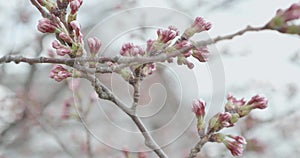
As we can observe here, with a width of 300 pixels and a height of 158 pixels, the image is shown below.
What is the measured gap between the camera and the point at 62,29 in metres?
1.28

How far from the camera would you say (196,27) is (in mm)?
1298

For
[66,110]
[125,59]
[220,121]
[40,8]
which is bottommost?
[66,110]

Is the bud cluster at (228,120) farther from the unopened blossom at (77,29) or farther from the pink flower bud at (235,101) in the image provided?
the unopened blossom at (77,29)

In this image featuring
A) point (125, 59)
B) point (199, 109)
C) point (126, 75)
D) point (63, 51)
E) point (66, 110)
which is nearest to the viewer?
point (125, 59)

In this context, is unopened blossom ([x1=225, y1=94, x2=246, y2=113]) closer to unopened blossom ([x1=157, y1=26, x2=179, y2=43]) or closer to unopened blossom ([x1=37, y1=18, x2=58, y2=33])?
unopened blossom ([x1=157, y1=26, x2=179, y2=43])

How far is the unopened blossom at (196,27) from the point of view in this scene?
129cm

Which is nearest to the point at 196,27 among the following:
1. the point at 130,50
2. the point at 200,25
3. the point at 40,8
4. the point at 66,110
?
the point at 200,25

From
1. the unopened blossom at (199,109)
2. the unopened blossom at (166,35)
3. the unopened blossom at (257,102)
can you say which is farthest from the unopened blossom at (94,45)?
the unopened blossom at (257,102)

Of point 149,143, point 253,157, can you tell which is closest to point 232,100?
point 149,143

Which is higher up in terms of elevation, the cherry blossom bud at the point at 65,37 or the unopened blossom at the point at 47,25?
the unopened blossom at the point at 47,25

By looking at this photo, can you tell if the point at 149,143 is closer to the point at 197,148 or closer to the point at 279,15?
the point at 197,148

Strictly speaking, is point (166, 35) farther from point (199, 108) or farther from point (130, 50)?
point (199, 108)

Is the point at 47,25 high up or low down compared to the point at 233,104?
up

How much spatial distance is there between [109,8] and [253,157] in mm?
1629
